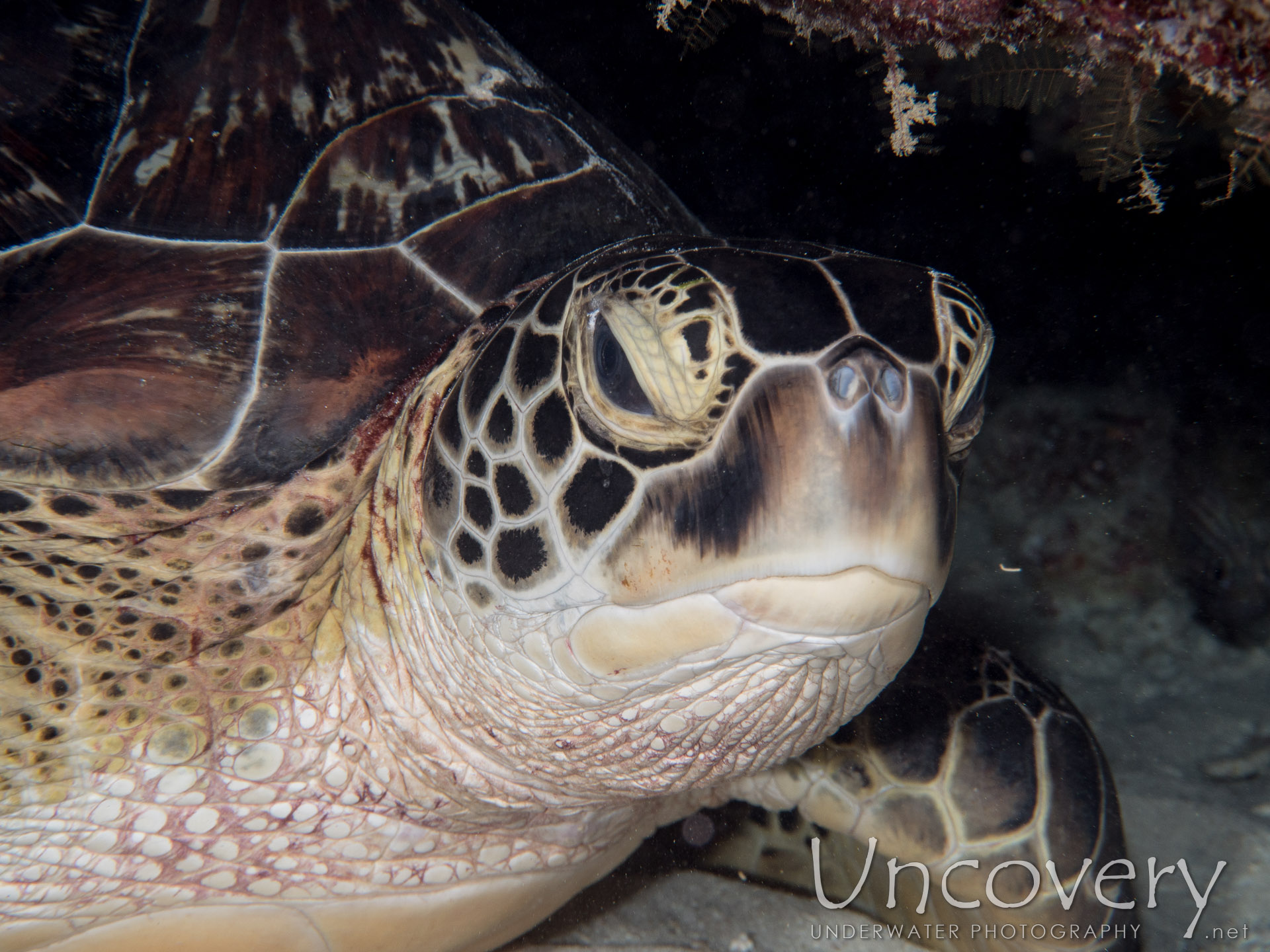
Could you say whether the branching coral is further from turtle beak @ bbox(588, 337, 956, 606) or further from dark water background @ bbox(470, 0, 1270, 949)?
dark water background @ bbox(470, 0, 1270, 949)

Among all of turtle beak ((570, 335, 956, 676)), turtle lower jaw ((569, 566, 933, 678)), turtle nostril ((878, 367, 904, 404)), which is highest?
turtle nostril ((878, 367, 904, 404))

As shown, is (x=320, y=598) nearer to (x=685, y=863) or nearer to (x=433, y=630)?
(x=433, y=630)

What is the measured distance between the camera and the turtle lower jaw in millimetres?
901

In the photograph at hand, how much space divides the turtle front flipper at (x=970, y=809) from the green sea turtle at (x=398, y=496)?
0.02 m

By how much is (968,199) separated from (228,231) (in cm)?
321

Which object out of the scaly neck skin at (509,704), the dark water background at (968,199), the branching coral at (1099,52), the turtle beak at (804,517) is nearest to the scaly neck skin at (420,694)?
the scaly neck skin at (509,704)

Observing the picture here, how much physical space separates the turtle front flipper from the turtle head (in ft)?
2.39

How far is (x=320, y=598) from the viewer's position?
1550 mm

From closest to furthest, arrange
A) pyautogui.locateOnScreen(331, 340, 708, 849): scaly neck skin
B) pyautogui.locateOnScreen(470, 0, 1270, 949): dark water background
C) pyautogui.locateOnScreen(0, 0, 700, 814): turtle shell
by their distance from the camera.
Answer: pyautogui.locateOnScreen(0, 0, 700, 814): turtle shell
pyautogui.locateOnScreen(331, 340, 708, 849): scaly neck skin
pyautogui.locateOnScreen(470, 0, 1270, 949): dark water background

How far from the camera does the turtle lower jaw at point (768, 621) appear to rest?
35.5 inches

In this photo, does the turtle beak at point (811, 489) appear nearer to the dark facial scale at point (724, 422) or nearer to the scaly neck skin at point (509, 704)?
the dark facial scale at point (724, 422)

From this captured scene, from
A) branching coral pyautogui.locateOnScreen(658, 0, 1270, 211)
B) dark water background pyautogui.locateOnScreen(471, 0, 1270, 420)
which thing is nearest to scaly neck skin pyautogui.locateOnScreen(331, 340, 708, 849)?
branching coral pyautogui.locateOnScreen(658, 0, 1270, 211)

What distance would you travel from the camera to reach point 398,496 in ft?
4.82

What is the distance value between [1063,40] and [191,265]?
4.97 feet
